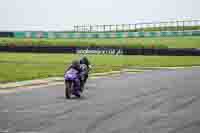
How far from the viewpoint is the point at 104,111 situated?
1380 cm

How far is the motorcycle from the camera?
1756 cm

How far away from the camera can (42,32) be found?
84625 millimetres

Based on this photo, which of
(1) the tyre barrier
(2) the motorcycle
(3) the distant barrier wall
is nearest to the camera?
(2) the motorcycle

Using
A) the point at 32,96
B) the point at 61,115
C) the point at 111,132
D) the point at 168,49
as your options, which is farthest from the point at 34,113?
the point at 168,49

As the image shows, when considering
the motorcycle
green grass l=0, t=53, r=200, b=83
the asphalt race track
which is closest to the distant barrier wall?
green grass l=0, t=53, r=200, b=83

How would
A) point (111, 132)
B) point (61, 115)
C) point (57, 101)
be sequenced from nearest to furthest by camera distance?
1. point (111, 132)
2. point (61, 115)
3. point (57, 101)

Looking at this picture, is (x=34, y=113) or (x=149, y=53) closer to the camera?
(x=34, y=113)

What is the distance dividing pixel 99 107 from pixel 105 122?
305 cm

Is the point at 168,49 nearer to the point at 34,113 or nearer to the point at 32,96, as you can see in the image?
the point at 32,96

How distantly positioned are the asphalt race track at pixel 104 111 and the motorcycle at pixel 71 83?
360 millimetres

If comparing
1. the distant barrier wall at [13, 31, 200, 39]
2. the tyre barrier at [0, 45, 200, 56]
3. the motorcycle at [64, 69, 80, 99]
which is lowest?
the tyre barrier at [0, 45, 200, 56]

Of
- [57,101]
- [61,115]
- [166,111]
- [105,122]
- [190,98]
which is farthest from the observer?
[190,98]

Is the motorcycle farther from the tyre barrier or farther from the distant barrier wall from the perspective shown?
the distant barrier wall

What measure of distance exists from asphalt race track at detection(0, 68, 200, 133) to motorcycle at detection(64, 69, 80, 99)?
0.36 meters
